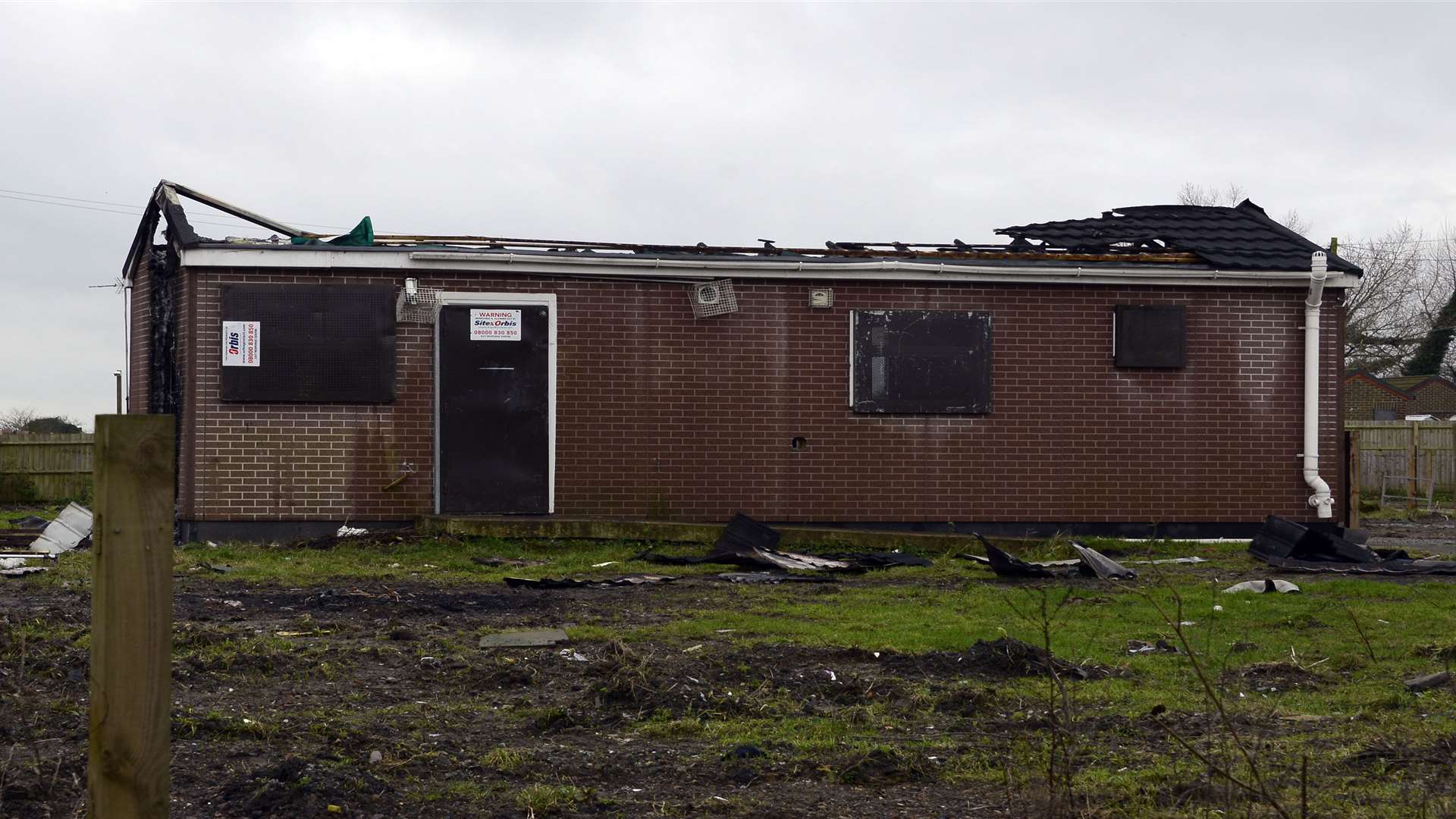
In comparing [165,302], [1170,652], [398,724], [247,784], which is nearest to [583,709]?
[398,724]

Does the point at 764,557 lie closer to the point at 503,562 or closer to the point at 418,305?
the point at 503,562

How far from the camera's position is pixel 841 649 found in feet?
23.2

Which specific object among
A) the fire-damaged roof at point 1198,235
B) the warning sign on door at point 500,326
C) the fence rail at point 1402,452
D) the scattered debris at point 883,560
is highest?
the fire-damaged roof at point 1198,235

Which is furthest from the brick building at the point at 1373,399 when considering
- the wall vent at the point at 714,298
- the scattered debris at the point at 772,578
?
the scattered debris at the point at 772,578

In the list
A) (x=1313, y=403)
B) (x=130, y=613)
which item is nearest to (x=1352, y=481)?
(x=1313, y=403)

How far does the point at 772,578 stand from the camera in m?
11.0

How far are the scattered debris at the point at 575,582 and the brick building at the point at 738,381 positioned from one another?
330 cm

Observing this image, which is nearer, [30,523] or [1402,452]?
[30,523]

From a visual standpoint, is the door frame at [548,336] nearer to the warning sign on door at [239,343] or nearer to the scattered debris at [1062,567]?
the warning sign on door at [239,343]

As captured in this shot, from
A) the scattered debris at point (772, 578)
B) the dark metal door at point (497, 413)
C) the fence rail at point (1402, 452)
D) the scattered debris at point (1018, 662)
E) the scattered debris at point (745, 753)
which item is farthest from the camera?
the fence rail at point (1402, 452)

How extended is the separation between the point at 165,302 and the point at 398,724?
10.5m

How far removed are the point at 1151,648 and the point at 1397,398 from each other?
167ft

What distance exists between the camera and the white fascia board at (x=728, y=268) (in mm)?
13391

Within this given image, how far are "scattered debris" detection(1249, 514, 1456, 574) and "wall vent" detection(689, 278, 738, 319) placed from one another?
5.65 m
